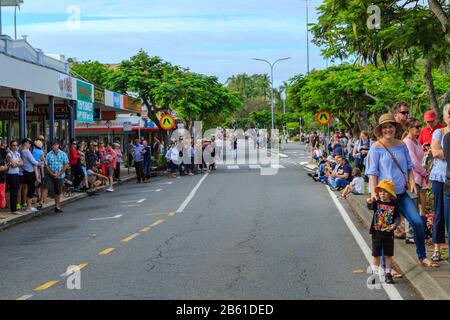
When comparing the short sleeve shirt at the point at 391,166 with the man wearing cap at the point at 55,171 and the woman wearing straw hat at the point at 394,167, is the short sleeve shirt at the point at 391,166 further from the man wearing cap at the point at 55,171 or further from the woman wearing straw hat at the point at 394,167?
the man wearing cap at the point at 55,171

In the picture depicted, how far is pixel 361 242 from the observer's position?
11609 millimetres

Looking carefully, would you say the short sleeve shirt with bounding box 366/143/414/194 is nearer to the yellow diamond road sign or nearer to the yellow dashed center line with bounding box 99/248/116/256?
the yellow dashed center line with bounding box 99/248/116/256

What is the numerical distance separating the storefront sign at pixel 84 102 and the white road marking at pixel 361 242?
1149 centimetres

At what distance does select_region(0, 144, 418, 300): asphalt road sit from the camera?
8.23 meters

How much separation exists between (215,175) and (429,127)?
65.4ft

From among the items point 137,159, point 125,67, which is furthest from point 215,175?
point 125,67

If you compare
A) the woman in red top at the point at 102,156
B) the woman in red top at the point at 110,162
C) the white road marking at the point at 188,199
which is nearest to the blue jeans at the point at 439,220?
the white road marking at the point at 188,199

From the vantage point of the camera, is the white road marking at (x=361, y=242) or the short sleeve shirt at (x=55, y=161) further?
the short sleeve shirt at (x=55, y=161)

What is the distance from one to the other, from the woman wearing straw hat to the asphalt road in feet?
2.86

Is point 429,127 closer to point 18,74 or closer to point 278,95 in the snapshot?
point 18,74

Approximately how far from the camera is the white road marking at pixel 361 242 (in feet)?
25.7

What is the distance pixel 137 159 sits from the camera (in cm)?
2917

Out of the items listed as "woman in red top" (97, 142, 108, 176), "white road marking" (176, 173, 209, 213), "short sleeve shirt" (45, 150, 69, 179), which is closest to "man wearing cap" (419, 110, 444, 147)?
"white road marking" (176, 173, 209, 213)
